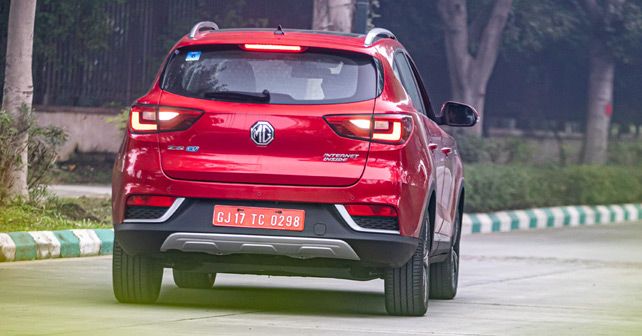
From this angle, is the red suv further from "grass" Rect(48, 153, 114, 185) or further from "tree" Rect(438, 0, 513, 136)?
"tree" Rect(438, 0, 513, 136)

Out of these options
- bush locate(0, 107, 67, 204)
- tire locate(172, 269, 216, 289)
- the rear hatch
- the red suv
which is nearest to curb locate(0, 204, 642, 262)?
bush locate(0, 107, 67, 204)

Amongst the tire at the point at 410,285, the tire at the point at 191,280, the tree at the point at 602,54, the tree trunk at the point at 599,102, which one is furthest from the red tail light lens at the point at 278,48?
the tree trunk at the point at 599,102

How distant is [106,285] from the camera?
1086cm

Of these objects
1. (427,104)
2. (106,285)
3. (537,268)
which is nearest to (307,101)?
(427,104)

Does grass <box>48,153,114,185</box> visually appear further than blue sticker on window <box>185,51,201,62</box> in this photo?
Yes

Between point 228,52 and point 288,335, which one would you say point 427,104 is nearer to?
point 228,52

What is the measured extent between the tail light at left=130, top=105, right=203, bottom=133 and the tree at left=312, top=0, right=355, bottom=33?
10986mm

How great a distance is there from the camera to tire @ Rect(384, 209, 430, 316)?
9156mm

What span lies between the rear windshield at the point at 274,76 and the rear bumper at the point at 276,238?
625 millimetres

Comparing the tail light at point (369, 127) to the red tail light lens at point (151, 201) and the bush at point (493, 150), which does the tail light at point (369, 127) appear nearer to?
the red tail light lens at point (151, 201)

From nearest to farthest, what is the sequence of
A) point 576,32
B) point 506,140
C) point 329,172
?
point 329,172
point 506,140
point 576,32

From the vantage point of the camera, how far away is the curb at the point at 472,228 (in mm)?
12766

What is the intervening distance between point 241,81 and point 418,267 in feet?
4.74

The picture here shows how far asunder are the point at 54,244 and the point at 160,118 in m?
4.66
